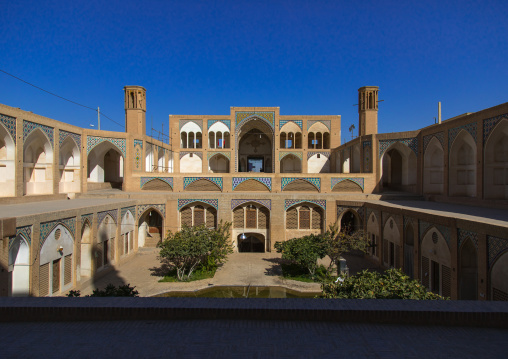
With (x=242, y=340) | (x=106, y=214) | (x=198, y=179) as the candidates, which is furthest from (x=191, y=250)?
(x=242, y=340)

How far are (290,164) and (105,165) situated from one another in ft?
37.2

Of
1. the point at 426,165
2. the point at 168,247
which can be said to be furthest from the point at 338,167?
the point at 168,247

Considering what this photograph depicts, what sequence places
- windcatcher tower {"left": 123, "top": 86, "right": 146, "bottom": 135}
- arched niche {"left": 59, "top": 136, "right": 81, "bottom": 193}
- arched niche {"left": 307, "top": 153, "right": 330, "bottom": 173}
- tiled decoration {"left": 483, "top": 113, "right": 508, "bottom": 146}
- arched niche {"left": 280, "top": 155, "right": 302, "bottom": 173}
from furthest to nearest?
arched niche {"left": 280, "top": 155, "right": 302, "bottom": 173}
arched niche {"left": 307, "top": 153, "right": 330, "bottom": 173}
windcatcher tower {"left": 123, "top": 86, "right": 146, "bottom": 135}
arched niche {"left": 59, "top": 136, "right": 81, "bottom": 193}
tiled decoration {"left": 483, "top": 113, "right": 508, "bottom": 146}

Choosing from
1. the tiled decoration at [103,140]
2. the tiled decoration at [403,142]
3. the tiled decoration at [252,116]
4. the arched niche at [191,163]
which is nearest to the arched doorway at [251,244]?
the tiled decoration at [403,142]

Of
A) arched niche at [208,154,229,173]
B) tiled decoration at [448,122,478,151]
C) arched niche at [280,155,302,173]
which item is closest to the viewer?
tiled decoration at [448,122,478,151]

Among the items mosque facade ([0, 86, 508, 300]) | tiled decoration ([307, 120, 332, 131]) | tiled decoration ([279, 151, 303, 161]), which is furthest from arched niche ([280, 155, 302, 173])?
tiled decoration ([307, 120, 332, 131])

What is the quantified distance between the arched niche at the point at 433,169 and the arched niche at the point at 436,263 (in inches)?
211

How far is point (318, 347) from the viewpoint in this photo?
2.49 metres

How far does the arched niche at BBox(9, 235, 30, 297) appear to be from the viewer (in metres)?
6.34

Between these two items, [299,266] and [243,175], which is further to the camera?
[243,175]

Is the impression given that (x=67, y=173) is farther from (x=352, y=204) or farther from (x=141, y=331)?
(x=141, y=331)

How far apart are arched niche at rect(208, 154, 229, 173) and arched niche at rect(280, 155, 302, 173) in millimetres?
3747

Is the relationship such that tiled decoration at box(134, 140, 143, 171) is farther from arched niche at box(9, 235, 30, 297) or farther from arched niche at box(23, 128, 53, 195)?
arched niche at box(9, 235, 30, 297)

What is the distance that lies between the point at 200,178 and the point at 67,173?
16.7ft
